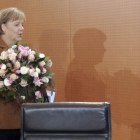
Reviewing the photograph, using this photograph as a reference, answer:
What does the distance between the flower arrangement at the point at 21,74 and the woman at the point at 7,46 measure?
0.10 meters

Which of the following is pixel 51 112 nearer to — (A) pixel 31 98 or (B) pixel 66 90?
(A) pixel 31 98

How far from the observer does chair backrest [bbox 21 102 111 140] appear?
137 cm

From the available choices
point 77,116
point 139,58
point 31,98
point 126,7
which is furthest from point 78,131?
point 126,7

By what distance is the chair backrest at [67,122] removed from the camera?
1368mm

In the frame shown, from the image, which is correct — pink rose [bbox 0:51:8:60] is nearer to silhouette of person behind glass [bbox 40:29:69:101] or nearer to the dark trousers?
the dark trousers

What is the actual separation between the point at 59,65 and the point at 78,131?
2036mm

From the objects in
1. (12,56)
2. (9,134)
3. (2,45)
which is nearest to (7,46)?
(2,45)

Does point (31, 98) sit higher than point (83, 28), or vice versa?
point (83, 28)

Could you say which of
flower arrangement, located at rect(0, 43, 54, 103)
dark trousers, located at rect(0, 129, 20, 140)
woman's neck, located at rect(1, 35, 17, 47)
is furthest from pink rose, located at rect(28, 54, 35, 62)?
dark trousers, located at rect(0, 129, 20, 140)

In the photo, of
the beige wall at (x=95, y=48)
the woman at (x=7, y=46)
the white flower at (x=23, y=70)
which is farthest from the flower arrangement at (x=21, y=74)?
the beige wall at (x=95, y=48)

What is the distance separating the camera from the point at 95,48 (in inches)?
123

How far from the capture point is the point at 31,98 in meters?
2.12

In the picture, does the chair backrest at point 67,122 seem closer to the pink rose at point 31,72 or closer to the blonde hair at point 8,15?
the pink rose at point 31,72

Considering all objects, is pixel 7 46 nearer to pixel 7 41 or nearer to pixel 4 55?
pixel 7 41
